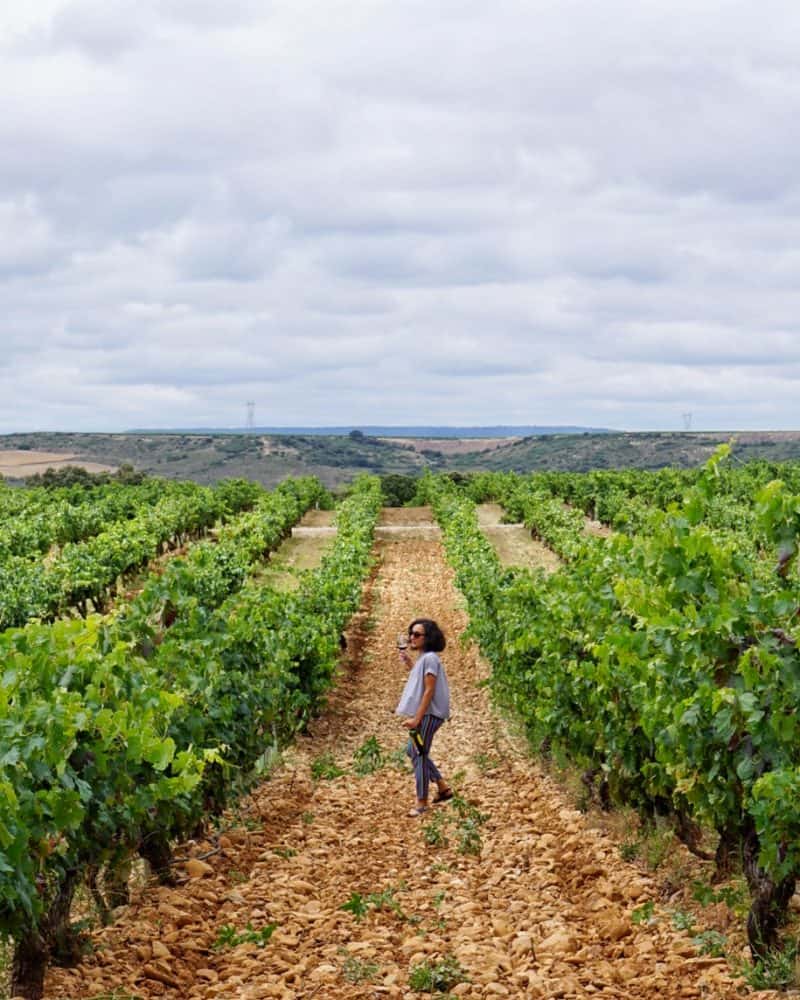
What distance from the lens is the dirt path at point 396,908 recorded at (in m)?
5.97

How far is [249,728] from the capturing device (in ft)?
31.6

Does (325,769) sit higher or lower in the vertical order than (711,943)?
lower

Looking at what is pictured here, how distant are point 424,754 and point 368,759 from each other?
2.91 metres

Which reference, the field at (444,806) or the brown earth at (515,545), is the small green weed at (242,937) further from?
the brown earth at (515,545)

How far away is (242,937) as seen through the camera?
6.78 metres

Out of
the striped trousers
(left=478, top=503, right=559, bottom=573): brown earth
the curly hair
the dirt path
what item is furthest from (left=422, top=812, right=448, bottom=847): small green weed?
(left=478, top=503, right=559, bottom=573): brown earth

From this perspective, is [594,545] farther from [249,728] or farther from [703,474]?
[703,474]

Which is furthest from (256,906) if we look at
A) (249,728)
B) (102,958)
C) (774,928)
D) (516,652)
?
(516,652)

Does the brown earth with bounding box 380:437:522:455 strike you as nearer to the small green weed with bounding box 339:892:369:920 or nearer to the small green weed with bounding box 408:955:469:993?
the small green weed with bounding box 339:892:369:920

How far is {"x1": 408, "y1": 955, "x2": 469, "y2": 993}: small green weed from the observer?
232 inches

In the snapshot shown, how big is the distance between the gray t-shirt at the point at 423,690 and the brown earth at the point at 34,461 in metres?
95.7

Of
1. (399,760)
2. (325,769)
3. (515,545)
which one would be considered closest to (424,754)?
(325,769)

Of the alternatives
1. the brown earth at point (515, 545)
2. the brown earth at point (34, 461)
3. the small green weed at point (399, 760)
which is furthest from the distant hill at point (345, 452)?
the small green weed at point (399, 760)

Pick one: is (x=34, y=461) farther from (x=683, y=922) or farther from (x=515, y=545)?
(x=683, y=922)
